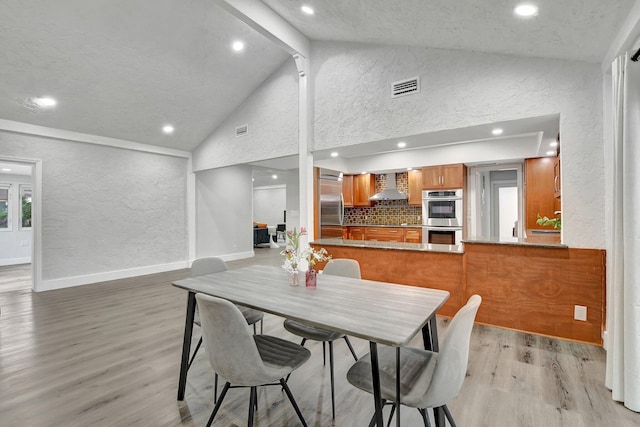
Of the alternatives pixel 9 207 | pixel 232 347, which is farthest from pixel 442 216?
pixel 9 207

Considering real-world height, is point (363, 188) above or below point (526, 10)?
below

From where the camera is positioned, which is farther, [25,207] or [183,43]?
[25,207]

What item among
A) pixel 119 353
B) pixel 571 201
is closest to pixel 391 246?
pixel 571 201

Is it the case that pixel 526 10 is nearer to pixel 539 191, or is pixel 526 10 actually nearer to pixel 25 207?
pixel 539 191

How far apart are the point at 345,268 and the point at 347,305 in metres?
0.95

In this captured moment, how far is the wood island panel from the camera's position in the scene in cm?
348

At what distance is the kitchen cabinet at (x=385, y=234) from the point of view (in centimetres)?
652

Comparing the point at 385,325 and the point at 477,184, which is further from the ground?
the point at 477,184

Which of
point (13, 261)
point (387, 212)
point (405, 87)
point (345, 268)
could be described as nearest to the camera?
point (345, 268)

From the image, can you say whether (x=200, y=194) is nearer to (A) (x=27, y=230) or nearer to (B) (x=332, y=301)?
(A) (x=27, y=230)

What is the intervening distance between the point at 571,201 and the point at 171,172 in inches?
267

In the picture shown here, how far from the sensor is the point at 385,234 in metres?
6.67

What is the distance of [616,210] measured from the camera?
82.0 inches

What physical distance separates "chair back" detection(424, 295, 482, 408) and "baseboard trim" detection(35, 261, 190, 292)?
20.3 ft
